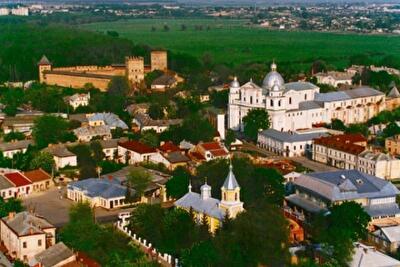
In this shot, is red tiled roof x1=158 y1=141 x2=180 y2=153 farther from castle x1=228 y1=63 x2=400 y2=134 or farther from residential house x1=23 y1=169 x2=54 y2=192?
castle x1=228 y1=63 x2=400 y2=134

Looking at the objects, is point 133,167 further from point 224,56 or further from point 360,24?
point 360,24

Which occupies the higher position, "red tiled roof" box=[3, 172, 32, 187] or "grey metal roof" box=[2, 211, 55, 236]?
"grey metal roof" box=[2, 211, 55, 236]

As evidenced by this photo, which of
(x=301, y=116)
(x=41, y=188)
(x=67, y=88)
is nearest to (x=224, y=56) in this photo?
(x=67, y=88)

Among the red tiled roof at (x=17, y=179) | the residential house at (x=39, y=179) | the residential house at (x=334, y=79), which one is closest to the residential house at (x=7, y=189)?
the red tiled roof at (x=17, y=179)

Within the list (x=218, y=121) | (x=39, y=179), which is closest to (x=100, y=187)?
(x=39, y=179)

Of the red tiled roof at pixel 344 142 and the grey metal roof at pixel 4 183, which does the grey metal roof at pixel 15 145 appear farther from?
the red tiled roof at pixel 344 142

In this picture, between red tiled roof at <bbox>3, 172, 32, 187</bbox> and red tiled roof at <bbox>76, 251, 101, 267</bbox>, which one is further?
red tiled roof at <bbox>3, 172, 32, 187</bbox>

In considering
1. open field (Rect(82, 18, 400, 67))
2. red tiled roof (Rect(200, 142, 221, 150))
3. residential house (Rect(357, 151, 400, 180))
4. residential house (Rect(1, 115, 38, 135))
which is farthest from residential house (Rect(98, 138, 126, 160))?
open field (Rect(82, 18, 400, 67))
